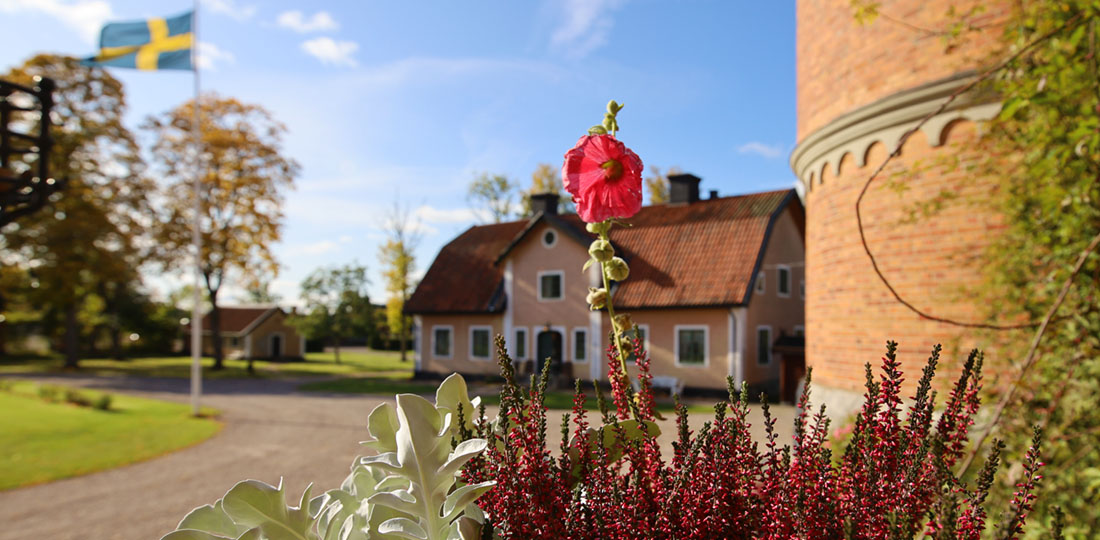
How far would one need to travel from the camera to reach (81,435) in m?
13.4

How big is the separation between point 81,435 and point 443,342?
1451 centimetres

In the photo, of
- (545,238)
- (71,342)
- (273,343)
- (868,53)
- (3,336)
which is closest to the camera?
(868,53)

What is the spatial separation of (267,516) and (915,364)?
7440mm

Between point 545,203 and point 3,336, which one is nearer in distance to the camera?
point 545,203

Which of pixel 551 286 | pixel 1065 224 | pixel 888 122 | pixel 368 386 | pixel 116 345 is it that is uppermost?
pixel 888 122

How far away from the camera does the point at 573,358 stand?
76.7ft

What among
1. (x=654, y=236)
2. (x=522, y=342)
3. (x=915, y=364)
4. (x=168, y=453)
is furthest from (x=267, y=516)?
(x=522, y=342)

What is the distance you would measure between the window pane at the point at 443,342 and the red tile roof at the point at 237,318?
27.3 metres

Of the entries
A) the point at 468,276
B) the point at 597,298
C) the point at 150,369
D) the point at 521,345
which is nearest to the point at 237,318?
the point at 150,369

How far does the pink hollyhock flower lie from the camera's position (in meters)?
1.11

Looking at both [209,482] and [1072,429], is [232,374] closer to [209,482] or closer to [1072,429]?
[209,482]

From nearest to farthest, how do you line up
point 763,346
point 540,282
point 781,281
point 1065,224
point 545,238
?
point 1065,224 < point 763,346 < point 781,281 < point 545,238 < point 540,282

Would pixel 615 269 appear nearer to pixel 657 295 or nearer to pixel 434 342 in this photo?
pixel 657 295

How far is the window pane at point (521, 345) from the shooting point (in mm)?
Result: 24469
